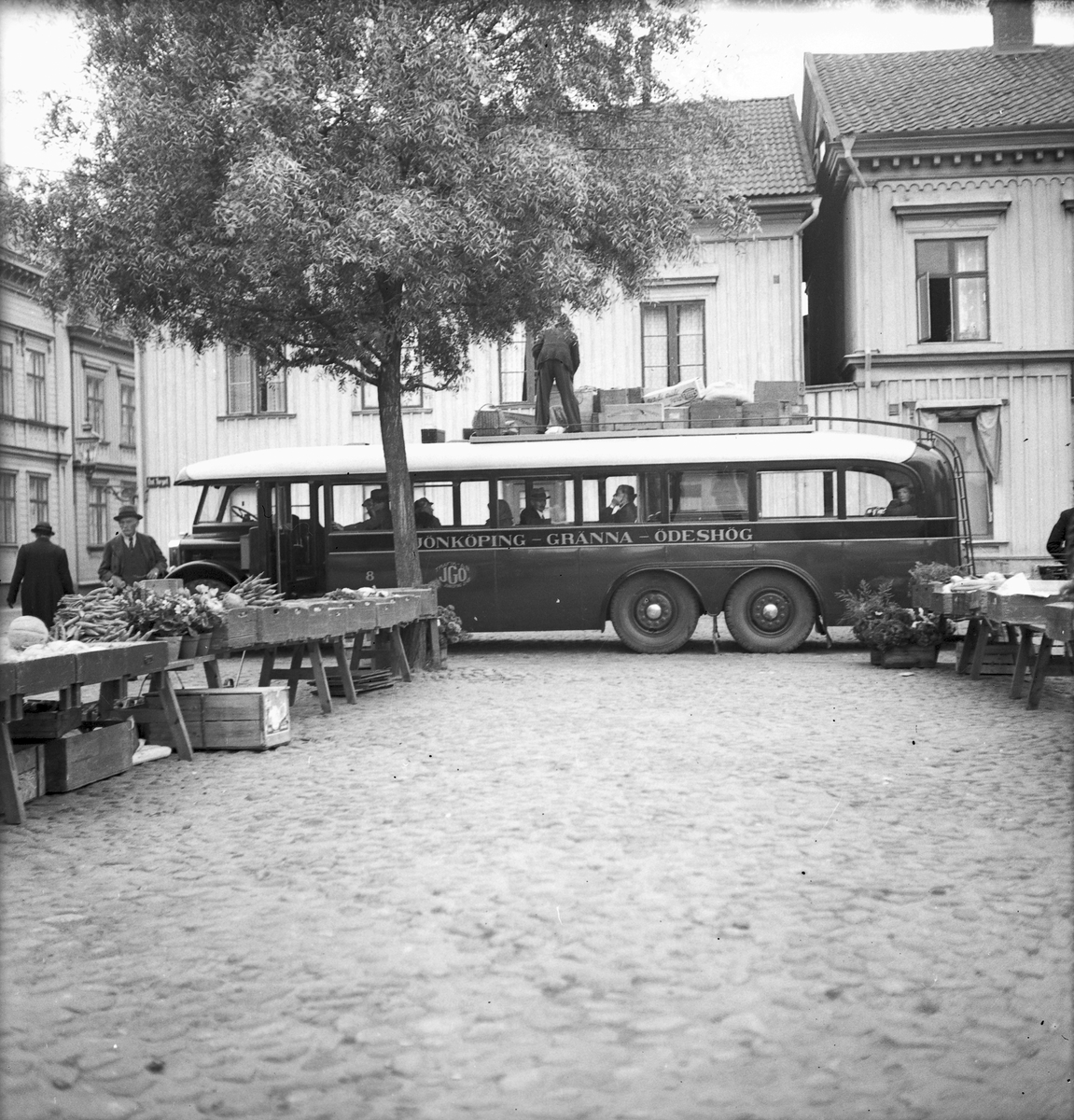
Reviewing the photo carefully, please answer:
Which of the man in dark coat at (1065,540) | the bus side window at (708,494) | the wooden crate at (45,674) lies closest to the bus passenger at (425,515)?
the bus side window at (708,494)

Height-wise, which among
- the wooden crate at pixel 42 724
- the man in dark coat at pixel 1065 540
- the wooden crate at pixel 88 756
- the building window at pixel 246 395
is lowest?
the wooden crate at pixel 88 756

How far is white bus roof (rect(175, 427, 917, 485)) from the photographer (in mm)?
16641

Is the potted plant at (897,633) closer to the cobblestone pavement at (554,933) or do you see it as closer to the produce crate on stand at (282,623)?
the cobblestone pavement at (554,933)

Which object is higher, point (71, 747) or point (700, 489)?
point (700, 489)

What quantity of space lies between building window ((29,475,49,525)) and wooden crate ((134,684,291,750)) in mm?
30491

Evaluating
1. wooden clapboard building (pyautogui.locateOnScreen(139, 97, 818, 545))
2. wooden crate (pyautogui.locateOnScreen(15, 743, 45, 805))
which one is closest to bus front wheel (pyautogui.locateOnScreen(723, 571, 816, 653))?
wooden clapboard building (pyautogui.locateOnScreen(139, 97, 818, 545))

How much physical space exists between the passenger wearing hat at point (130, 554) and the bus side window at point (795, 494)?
7424mm

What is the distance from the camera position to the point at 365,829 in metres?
6.29

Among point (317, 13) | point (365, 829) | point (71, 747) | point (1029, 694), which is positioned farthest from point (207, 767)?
point (317, 13)

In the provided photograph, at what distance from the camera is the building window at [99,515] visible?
41.2m

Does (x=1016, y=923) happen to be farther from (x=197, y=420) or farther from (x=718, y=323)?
(x=197, y=420)

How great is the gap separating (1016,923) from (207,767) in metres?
5.32

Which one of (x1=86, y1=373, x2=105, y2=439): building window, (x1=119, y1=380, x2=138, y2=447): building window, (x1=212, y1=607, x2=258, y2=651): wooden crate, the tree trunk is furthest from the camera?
(x1=119, y1=380, x2=138, y2=447): building window

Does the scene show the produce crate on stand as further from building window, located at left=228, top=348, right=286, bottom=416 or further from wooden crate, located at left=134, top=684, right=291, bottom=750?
building window, located at left=228, top=348, right=286, bottom=416
